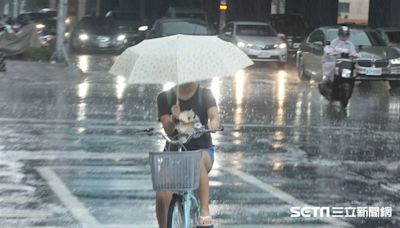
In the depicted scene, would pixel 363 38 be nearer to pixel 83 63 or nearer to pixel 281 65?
pixel 281 65

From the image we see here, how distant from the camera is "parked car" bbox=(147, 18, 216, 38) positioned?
26.7 m

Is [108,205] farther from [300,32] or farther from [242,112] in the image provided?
[300,32]

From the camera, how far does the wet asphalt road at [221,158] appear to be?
7301mm

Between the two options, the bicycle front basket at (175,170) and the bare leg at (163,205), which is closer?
the bicycle front basket at (175,170)

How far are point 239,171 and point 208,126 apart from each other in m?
3.75

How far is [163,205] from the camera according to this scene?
222 inches

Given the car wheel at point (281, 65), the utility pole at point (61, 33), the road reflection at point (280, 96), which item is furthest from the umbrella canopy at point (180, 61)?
the car wheel at point (281, 65)

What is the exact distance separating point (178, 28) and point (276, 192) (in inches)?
755

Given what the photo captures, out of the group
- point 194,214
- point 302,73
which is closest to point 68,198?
point 194,214

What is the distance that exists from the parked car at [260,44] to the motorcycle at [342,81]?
35.1ft

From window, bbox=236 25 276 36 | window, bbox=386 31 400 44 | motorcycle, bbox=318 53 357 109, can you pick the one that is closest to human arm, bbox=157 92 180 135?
motorcycle, bbox=318 53 357 109

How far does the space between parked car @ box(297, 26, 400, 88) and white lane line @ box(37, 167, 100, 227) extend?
10.5 metres

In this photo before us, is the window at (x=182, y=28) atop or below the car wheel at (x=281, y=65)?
atop

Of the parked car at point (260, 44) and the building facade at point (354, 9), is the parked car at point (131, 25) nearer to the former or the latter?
the parked car at point (260, 44)
